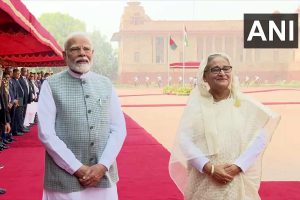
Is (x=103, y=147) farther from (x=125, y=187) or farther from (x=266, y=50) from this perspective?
(x=266, y=50)

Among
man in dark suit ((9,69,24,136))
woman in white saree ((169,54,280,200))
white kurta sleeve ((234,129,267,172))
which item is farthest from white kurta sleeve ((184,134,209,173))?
man in dark suit ((9,69,24,136))

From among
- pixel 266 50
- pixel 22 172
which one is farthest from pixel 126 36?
pixel 22 172

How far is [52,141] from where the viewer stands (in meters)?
2.64

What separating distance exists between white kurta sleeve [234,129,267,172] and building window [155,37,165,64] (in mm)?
60872

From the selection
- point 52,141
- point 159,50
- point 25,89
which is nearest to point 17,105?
point 25,89

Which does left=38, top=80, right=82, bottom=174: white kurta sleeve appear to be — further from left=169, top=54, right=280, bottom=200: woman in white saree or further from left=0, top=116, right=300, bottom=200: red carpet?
left=0, top=116, right=300, bottom=200: red carpet

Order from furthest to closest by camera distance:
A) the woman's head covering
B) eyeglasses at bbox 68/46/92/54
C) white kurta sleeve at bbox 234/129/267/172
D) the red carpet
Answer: the red carpet → the woman's head covering → white kurta sleeve at bbox 234/129/267/172 → eyeglasses at bbox 68/46/92/54

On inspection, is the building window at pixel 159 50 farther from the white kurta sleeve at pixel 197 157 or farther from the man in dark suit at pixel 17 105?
the white kurta sleeve at pixel 197 157

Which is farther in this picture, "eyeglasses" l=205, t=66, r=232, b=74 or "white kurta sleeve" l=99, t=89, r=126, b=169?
"eyeglasses" l=205, t=66, r=232, b=74

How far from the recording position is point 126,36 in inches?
2489

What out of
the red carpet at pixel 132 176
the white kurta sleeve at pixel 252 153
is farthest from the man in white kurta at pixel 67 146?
the red carpet at pixel 132 176

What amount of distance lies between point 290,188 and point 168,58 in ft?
187

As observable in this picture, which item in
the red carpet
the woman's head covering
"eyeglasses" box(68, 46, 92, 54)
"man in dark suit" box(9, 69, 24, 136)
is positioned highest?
"eyeglasses" box(68, 46, 92, 54)

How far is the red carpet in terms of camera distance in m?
5.33
